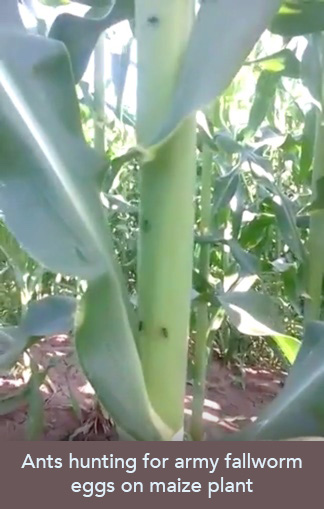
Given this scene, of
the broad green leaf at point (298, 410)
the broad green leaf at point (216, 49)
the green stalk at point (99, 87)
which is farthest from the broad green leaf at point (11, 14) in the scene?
the green stalk at point (99, 87)

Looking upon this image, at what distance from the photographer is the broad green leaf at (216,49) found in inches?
17.6

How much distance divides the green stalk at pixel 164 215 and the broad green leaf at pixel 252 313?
138mm

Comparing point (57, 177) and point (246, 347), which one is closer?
point (57, 177)

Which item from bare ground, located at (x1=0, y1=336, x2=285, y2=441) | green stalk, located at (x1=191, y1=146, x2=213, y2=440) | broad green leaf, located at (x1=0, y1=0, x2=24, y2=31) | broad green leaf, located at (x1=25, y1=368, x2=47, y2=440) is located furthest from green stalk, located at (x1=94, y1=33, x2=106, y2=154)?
broad green leaf, located at (x1=0, y1=0, x2=24, y2=31)

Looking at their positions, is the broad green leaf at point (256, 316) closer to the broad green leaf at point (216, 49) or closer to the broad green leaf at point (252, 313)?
the broad green leaf at point (252, 313)

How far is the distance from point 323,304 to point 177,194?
0.72m

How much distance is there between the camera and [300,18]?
0.66 metres

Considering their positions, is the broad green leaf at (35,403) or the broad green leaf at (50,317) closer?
the broad green leaf at (50,317)

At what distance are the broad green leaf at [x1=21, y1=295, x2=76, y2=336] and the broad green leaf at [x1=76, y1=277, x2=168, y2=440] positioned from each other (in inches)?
4.2

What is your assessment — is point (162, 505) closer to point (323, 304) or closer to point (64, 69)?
point (64, 69)

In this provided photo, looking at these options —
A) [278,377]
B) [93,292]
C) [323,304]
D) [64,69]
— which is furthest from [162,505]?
[278,377]

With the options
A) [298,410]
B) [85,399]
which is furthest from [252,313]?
[85,399]

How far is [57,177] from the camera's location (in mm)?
454

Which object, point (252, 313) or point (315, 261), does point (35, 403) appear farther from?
point (315, 261)
